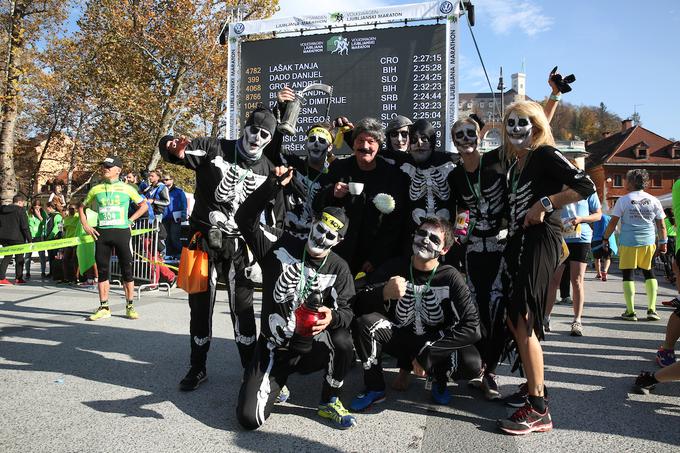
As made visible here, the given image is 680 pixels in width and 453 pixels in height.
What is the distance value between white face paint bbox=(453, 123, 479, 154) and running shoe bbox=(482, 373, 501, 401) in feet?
5.50

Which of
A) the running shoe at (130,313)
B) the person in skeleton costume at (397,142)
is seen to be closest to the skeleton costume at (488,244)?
the person in skeleton costume at (397,142)

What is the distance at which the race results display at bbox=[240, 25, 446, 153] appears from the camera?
7918 mm

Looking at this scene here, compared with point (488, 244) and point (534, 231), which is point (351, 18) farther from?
point (534, 231)

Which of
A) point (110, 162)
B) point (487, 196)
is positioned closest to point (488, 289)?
point (487, 196)

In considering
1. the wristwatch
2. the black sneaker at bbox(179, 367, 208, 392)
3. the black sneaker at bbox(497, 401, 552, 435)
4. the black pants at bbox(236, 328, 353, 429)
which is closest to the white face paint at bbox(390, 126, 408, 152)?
the wristwatch

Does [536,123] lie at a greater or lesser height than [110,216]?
greater

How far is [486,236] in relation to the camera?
3436mm

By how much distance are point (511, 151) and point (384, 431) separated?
2.03m

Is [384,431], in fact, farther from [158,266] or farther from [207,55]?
[207,55]

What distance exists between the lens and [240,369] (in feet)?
13.8

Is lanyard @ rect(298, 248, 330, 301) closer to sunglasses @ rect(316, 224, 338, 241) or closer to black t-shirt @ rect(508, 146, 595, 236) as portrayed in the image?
sunglasses @ rect(316, 224, 338, 241)

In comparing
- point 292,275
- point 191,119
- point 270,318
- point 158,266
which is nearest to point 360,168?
point 292,275

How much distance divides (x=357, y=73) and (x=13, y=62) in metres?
14.0

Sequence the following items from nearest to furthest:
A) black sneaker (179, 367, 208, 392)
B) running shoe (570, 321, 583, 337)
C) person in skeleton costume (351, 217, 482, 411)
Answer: person in skeleton costume (351, 217, 482, 411)
black sneaker (179, 367, 208, 392)
running shoe (570, 321, 583, 337)
